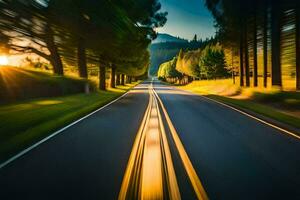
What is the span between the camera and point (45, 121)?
14.1m

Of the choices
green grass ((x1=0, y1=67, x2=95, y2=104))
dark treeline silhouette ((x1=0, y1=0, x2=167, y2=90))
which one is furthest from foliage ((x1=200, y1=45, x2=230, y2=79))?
dark treeline silhouette ((x1=0, y1=0, x2=167, y2=90))

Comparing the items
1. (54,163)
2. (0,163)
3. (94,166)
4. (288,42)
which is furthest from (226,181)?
(288,42)

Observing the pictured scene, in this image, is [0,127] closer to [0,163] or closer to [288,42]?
[0,163]

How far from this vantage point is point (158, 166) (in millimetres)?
6926

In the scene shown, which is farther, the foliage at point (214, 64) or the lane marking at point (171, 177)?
the foliage at point (214, 64)

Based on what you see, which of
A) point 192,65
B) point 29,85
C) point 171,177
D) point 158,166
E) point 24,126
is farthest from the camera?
point 192,65

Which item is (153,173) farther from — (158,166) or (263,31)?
(263,31)

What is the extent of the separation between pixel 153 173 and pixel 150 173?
51 millimetres

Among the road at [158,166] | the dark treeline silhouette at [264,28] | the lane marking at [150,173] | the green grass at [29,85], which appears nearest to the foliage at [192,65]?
the dark treeline silhouette at [264,28]

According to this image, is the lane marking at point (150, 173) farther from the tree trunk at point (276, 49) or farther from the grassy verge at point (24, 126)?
the tree trunk at point (276, 49)

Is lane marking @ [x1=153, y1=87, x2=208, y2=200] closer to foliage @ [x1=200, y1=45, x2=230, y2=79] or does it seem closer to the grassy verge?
the grassy verge

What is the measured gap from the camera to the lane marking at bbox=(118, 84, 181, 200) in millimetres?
5301

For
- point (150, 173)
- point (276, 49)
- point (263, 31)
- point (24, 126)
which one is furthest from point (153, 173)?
point (263, 31)

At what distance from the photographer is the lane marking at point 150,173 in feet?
17.4
